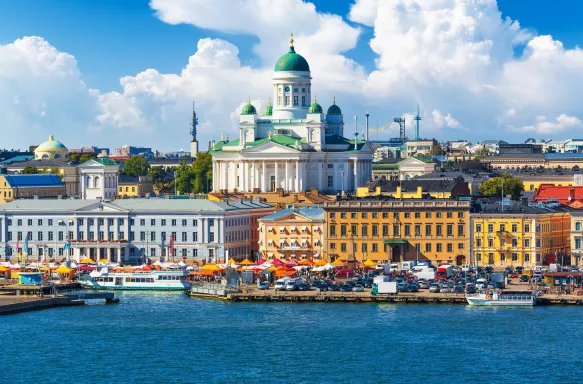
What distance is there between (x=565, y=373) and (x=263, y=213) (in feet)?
157

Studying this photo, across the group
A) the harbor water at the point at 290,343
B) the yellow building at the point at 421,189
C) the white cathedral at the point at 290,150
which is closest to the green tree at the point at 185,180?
the white cathedral at the point at 290,150

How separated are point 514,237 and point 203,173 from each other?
243 feet

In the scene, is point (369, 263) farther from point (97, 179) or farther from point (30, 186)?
point (30, 186)

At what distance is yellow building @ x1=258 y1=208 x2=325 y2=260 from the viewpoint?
10138 centimetres

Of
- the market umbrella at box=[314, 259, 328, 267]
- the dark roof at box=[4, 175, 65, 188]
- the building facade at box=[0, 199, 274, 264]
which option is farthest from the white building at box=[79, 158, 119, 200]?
the market umbrella at box=[314, 259, 328, 267]

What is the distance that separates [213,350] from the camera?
226 feet

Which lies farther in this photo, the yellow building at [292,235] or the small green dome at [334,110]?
the small green dome at [334,110]

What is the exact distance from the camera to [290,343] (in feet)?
230

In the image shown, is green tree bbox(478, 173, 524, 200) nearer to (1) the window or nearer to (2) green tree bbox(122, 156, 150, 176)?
(1) the window

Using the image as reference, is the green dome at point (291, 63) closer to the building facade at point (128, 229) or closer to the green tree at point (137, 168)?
the building facade at point (128, 229)

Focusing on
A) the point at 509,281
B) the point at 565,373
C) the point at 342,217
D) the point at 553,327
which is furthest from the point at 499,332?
the point at 342,217

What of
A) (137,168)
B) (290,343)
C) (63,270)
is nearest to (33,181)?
(137,168)

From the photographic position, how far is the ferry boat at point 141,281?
9112 cm

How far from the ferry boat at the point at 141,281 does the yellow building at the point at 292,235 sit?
1080 centimetres
